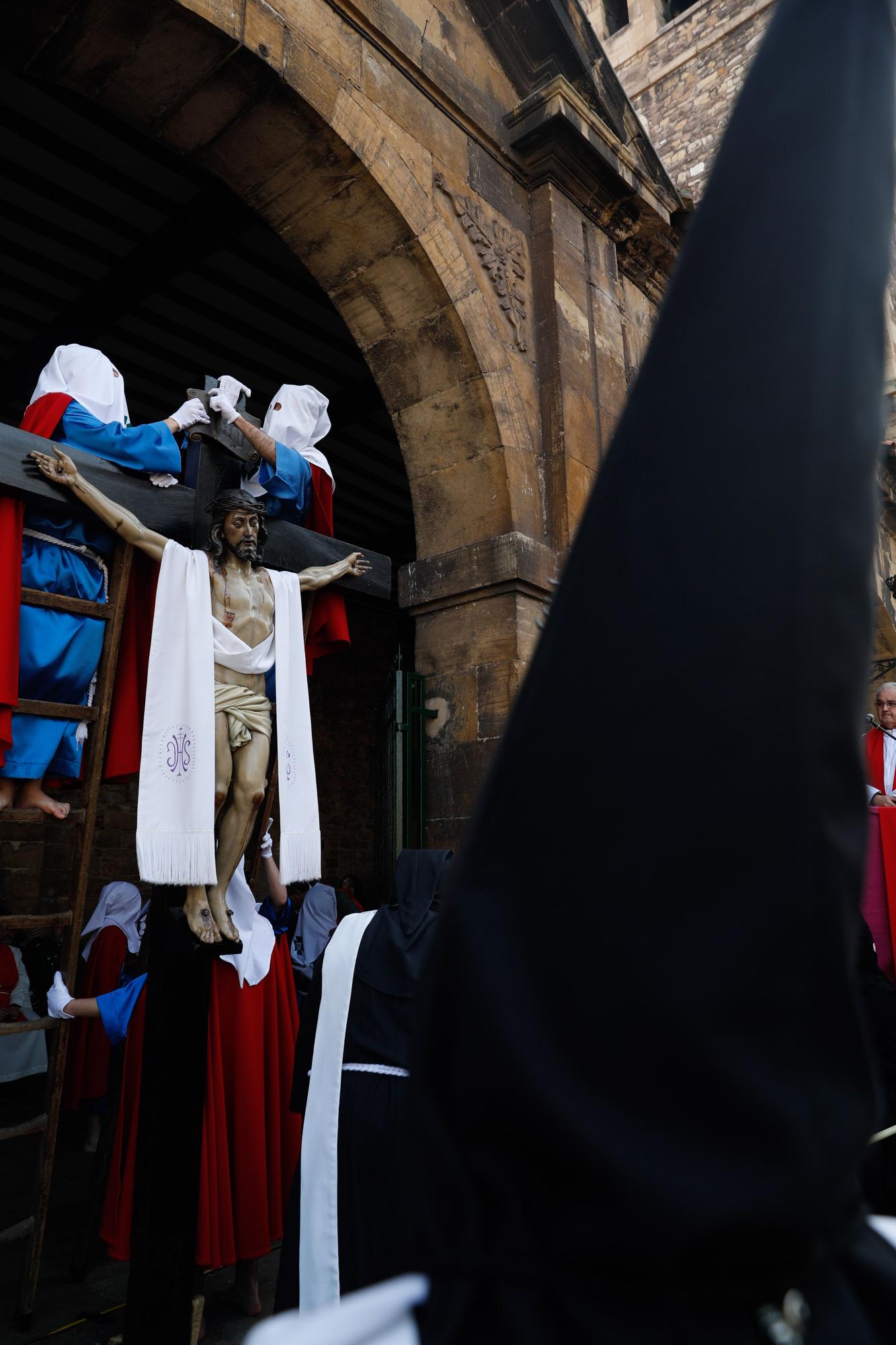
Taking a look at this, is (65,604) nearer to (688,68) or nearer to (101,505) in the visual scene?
(101,505)

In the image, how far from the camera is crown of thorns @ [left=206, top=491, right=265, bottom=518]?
11.2ft

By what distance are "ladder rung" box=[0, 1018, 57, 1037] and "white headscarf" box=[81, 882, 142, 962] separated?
3.27 metres

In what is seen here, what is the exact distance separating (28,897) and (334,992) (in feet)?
25.4

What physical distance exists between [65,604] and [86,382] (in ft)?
3.15

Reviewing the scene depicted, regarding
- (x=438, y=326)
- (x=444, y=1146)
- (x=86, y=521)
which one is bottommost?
(x=444, y=1146)

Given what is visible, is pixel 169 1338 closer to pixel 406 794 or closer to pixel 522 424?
pixel 406 794

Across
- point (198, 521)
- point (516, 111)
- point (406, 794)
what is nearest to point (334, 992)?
point (198, 521)

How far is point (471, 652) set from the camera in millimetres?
5023

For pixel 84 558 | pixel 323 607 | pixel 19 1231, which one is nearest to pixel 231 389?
pixel 84 558

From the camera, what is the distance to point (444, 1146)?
0.56 m

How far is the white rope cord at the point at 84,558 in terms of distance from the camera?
318 cm

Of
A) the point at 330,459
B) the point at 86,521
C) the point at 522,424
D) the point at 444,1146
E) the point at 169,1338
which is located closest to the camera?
the point at 444,1146

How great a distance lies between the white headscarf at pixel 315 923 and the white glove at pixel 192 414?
262cm

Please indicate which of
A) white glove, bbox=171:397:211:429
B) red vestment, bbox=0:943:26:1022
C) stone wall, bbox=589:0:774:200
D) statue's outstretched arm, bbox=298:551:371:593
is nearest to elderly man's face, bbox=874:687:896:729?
statue's outstretched arm, bbox=298:551:371:593
